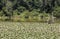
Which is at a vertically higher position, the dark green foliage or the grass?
the grass

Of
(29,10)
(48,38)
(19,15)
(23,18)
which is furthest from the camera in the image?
(29,10)

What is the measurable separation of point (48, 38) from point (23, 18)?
20207 millimetres

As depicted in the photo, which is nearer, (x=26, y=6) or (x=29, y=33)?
(x=29, y=33)

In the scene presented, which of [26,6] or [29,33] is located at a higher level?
[29,33]

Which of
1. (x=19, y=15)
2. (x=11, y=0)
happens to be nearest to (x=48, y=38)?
(x=19, y=15)

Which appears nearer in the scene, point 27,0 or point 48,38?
point 48,38

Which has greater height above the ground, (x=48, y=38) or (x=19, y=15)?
(x=48, y=38)

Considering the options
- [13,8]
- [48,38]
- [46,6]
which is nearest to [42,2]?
[46,6]

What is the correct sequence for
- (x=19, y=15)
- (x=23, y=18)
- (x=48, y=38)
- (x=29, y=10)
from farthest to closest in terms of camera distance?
(x=29, y=10)
(x=19, y=15)
(x=23, y=18)
(x=48, y=38)

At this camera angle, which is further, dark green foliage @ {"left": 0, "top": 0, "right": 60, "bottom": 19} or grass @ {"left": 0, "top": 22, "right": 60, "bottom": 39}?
dark green foliage @ {"left": 0, "top": 0, "right": 60, "bottom": 19}

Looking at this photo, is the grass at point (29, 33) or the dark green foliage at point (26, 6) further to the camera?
the dark green foliage at point (26, 6)

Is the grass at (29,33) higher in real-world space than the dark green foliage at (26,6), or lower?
higher

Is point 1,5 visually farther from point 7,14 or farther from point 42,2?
point 42,2

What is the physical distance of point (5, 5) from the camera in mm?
45219
